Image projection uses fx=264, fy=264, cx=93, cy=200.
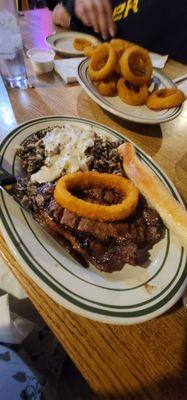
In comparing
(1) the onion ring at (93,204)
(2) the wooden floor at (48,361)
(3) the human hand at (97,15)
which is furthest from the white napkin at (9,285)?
(3) the human hand at (97,15)

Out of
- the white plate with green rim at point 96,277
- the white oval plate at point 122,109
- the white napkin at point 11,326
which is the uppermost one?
the white oval plate at point 122,109

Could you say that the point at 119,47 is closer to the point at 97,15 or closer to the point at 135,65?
the point at 135,65

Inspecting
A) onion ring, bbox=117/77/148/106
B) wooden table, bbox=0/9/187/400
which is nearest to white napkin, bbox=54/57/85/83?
onion ring, bbox=117/77/148/106

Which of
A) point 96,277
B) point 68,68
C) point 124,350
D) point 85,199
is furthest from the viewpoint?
point 68,68

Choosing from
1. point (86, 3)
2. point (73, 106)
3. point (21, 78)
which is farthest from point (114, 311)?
point (86, 3)

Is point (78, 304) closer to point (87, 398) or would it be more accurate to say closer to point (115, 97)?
point (87, 398)

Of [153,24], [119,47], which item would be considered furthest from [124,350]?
[153,24]

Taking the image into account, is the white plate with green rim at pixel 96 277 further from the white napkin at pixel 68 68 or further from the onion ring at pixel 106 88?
the white napkin at pixel 68 68
